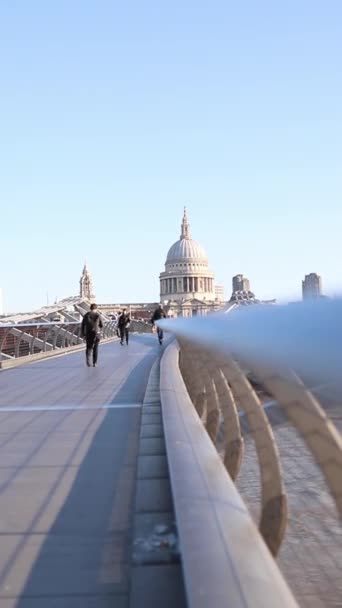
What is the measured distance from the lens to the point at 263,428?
98.3 inches

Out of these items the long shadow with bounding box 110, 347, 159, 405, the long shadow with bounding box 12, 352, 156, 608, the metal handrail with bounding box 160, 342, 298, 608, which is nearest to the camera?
the metal handrail with bounding box 160, 342, 298, 608

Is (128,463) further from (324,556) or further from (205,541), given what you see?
(324,556)

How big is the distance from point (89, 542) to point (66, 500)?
68 centimetres

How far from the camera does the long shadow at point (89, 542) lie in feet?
8.20

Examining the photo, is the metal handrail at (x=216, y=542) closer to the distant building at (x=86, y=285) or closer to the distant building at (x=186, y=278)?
the distant building at (x=186, y=278)

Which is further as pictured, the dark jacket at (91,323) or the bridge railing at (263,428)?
the dark jacket at (91,323)

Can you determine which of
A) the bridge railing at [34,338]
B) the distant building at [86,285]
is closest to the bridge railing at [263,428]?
the bridge railing at [34,338]

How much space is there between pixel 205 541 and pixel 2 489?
2.00 metres

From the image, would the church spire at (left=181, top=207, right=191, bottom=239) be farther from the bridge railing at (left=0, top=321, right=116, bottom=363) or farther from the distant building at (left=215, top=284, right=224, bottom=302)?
the bridge railing at (left=0, top=321, right=116, bottom=363)

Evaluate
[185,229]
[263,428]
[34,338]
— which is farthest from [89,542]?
[185,229]

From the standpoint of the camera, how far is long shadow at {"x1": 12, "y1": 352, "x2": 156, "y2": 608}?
250 cm

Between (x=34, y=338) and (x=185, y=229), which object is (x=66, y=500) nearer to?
(x=34, y=338)

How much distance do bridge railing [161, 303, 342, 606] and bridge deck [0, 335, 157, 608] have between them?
377mm

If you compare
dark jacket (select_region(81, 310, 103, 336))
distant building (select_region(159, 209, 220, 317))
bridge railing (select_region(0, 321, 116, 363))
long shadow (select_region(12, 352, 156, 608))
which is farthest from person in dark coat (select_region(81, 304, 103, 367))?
distant building (select_region(159, 209, 220, 317))
